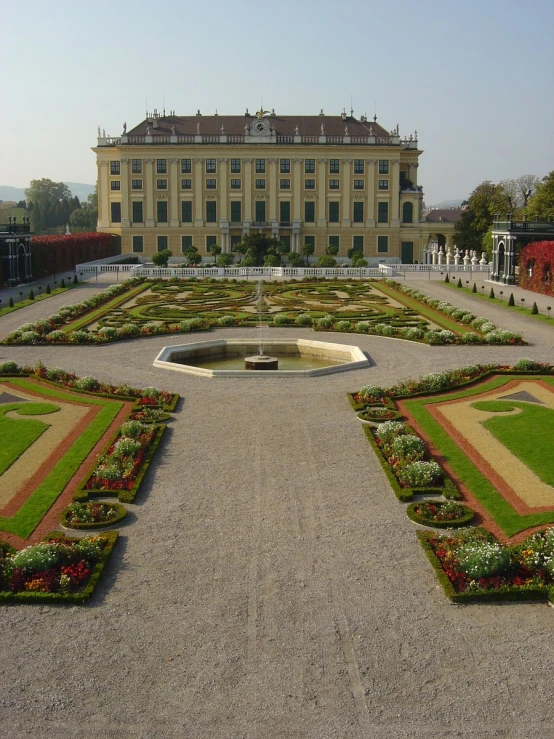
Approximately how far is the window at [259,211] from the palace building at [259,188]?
93mm

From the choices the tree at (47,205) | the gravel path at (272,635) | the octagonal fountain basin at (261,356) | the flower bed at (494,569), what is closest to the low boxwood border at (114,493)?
the gravel path at (272,635)

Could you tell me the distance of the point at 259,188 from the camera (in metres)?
89.9

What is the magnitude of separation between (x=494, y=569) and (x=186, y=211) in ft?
262

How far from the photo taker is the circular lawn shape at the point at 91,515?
637 inches

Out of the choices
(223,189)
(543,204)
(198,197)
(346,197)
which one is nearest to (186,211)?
(198,197)

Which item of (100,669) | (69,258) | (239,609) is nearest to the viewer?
(100,669)

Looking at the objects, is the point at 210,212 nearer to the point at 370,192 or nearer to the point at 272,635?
the point at 370,192

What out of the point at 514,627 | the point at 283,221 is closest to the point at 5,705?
the point at 514,627

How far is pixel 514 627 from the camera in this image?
41.1ft

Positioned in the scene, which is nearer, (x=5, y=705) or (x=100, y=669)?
(x=5, y=705)

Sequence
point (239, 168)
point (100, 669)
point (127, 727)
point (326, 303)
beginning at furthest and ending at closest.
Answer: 1. point (239, 168)
2. point (326, 303)
3. point (100, 669)
4. point (127, 727)

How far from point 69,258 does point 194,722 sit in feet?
220

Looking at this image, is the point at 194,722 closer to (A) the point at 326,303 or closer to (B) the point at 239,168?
(A) the point at 326,303

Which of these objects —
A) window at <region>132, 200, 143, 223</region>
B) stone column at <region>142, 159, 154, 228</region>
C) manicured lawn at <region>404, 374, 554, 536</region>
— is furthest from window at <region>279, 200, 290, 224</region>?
manicured lawn at <region>404, 374, 554, 536</region>
